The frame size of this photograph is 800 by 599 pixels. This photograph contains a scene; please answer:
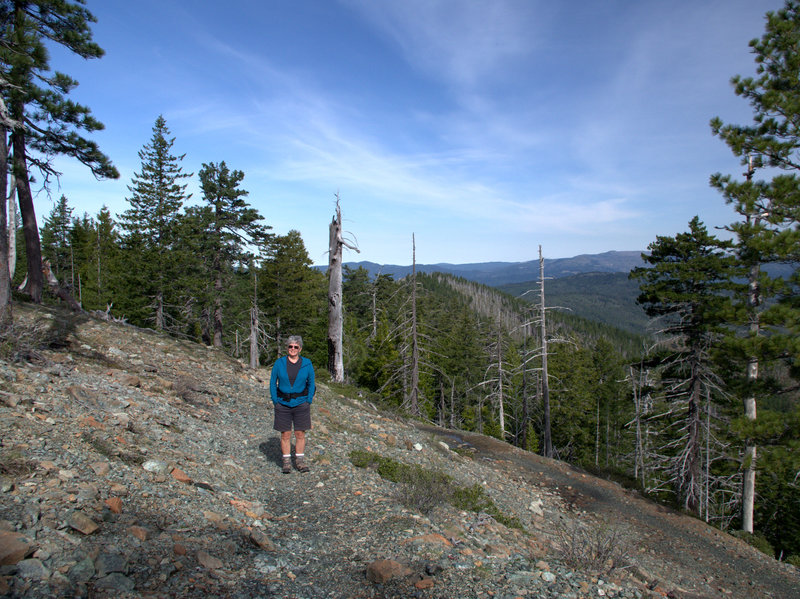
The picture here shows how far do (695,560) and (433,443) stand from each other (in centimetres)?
688

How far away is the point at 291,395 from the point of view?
6.62 m

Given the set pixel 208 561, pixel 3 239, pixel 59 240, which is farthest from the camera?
pixel 59 240

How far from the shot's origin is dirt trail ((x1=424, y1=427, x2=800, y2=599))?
9.27 m

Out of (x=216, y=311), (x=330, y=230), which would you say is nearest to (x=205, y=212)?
(x=216, y=311)

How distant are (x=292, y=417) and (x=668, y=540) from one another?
1076cm

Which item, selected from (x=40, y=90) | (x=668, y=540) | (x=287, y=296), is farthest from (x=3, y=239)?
(x=287, y=296)

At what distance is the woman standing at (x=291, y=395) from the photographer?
6.60m

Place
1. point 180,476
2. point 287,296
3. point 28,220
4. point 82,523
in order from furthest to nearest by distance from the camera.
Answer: point 287,296, point 28,220, point 180,476, point 82,523

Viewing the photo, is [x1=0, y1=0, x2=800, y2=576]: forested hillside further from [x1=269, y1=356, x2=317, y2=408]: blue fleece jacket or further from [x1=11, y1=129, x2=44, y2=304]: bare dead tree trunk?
[x1=269, y1=356, x2=317, y2=408]: blue fleece jacket

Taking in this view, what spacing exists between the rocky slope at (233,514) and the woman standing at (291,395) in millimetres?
518

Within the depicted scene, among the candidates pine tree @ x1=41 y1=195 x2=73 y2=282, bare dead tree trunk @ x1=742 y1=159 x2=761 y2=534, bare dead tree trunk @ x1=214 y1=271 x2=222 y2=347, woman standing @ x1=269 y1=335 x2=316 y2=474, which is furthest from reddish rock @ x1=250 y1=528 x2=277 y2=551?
pine tree @ x1=41 y1=195 x2=73 y2=282

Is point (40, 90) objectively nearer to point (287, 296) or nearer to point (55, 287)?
point (55, 287)

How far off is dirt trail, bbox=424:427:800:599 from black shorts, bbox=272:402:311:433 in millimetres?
6916

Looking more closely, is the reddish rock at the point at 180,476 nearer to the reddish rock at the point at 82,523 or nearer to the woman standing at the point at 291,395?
the woman standing at the point at 291,395
